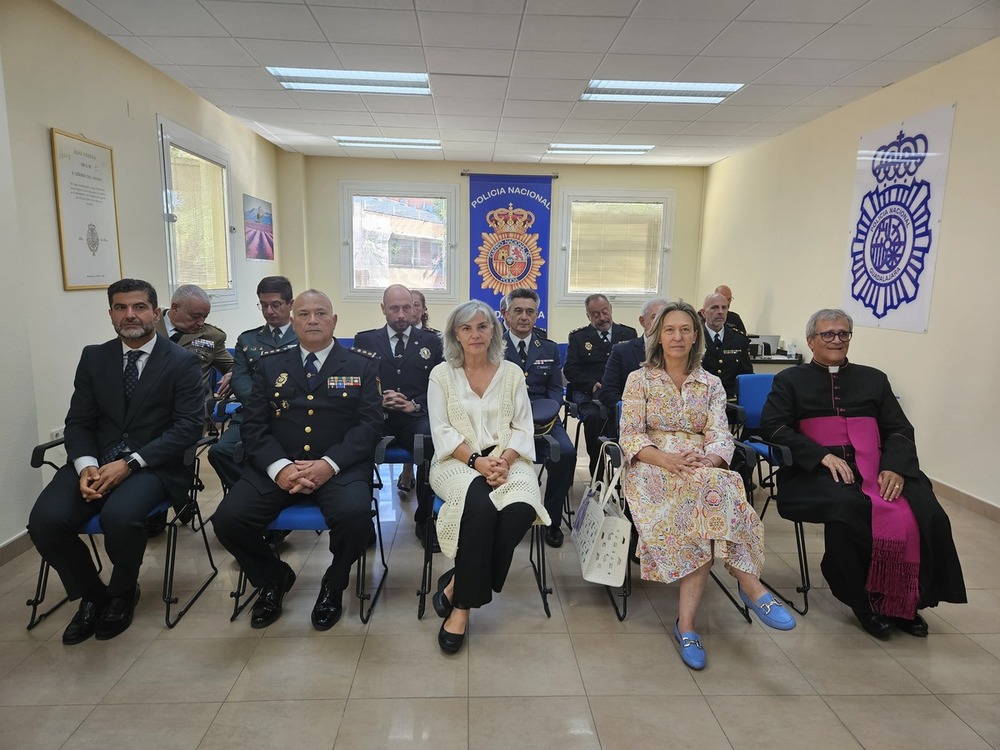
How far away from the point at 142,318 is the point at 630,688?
2609 millimetres

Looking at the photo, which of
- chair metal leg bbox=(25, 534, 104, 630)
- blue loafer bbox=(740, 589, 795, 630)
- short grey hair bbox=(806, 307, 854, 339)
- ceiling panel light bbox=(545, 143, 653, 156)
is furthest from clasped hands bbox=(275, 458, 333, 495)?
ceiling panel light bbox=(545, 143, 653, 156)

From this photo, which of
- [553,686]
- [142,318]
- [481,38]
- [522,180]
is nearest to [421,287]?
[522,180]

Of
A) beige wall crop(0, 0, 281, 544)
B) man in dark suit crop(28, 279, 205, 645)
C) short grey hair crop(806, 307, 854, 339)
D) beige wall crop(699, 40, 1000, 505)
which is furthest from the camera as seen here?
beige wall crop(699, 40, 1000, 505)

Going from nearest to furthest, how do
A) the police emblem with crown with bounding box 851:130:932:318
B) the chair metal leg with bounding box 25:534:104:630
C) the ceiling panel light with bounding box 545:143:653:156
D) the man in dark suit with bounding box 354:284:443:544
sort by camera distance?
the chair metal leg with bounding box 25:534:104:630, the man in dark suit with bounding box 354:284:443:544, the police emblem with crown with bounding box 851:130:932:318, the ceiling panel light with bounding box 545:143:653:156

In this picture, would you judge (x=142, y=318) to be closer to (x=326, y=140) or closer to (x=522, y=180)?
(x=326, y=140)

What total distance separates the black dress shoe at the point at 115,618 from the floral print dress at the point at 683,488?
2.25 m

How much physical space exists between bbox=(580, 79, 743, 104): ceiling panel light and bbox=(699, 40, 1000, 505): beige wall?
1.30 m

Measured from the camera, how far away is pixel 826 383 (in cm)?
285

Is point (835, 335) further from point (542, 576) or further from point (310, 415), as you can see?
point (310, 415)

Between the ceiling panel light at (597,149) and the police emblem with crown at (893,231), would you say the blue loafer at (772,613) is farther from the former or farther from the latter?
the ceiling panel light at (597,149)

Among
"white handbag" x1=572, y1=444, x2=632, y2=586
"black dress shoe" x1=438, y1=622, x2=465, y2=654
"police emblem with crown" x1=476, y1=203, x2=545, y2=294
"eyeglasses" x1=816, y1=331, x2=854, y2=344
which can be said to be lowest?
"black dress shoe" x1=438, y1=622, x2=465, y2=654

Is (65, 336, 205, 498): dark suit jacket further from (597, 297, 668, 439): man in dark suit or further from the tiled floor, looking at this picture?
(597, 297, 668, 439): man in dark suit

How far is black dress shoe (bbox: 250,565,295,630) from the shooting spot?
2.53m

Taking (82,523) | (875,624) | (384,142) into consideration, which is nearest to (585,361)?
(875,624)
